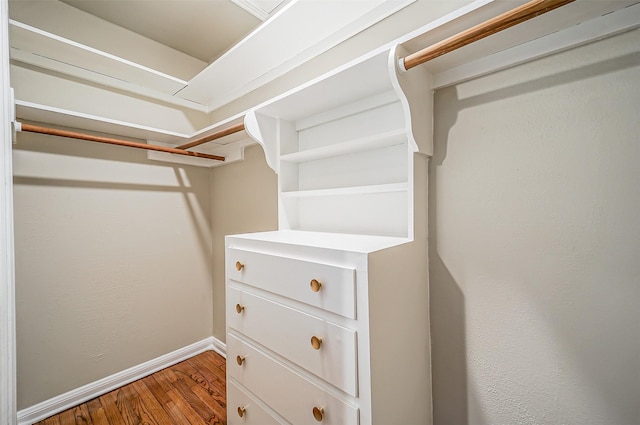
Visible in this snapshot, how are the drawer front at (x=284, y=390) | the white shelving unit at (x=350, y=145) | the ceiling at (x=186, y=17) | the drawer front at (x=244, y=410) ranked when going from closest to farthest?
the drawer front at (x=284, y=390)
the white shelving unit at (x=350, y=145)
the drawer front at (x=244, y=410)
the ceiling at (x=186, y=17)

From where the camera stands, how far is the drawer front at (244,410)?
1.18 metres

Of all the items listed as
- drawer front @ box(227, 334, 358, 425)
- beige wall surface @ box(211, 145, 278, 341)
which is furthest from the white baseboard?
drawer front @ box(227, 334, 358, 425)

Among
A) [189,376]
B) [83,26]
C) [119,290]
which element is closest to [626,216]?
[189,376]

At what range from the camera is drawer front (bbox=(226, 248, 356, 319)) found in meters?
0.88

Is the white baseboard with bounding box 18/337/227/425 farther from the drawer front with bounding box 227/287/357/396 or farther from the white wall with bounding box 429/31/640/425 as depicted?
the white wall with bounding box 429/31/640/425

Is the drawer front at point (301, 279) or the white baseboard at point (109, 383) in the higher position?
the drawer front at point (301, 279)

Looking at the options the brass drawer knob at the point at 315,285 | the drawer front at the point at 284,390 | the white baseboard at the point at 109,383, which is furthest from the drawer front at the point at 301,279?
the white baseboard at the point at 109,383

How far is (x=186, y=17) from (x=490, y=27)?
1955mm

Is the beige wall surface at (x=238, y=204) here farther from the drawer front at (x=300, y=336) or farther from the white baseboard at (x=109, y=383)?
the drawer front at (x=300, y=336)

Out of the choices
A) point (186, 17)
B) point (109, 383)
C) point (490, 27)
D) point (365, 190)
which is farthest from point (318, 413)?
point (186, 17)

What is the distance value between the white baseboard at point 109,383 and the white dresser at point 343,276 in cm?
105

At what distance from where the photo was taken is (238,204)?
2137 millimetres

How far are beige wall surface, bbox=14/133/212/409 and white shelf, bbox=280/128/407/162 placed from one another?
48.9 inches

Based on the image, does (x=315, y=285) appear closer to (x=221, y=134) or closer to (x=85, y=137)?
(x=221, y=134)
